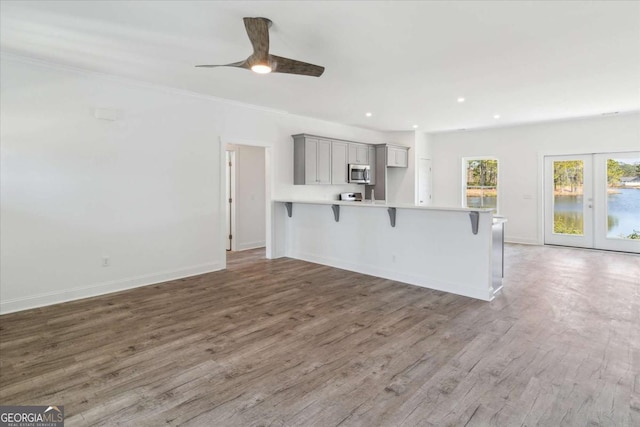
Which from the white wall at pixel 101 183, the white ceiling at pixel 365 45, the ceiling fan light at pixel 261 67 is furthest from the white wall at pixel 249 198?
the ceiling fan light at pixel 261 67

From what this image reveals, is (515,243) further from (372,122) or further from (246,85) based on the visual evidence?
(246,85)

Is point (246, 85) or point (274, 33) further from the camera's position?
point (246, 85)

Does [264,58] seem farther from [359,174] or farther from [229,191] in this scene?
[359,174]

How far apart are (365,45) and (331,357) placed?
2.89 meters

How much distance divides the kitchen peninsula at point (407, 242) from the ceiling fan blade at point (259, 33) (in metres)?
2.63

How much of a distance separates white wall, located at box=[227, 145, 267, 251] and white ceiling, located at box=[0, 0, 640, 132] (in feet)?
6.88

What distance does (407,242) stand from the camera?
4727mm

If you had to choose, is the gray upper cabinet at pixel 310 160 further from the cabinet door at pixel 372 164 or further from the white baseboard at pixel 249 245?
the white baseboard at pixel 249 245

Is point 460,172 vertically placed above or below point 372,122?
below

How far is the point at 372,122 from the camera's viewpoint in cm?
736

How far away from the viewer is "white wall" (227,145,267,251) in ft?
24.0

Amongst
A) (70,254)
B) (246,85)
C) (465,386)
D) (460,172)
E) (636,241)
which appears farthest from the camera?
(460,172)

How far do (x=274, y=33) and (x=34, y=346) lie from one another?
3.41 m

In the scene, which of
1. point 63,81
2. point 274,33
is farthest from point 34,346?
point 274,33
